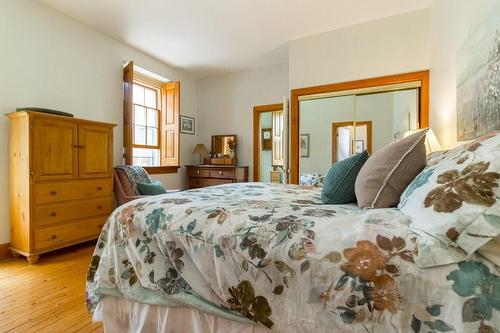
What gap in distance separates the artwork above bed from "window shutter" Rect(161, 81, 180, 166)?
12.0ft

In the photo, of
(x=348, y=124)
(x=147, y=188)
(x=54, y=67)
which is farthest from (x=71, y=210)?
(x=348, y=124)

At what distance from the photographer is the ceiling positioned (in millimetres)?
2713

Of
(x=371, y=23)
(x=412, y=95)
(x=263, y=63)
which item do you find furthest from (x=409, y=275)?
(x=263, y=63)

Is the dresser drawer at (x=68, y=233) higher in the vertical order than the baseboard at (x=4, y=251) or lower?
higher

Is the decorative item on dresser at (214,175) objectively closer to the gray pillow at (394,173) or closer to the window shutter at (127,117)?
the window shutter at (127,117)

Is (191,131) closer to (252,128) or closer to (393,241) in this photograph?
(252,128)

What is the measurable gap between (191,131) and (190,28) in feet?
6.83

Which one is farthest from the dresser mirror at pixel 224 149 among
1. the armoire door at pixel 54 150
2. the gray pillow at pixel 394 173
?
the gray pillow at pixel 394 173

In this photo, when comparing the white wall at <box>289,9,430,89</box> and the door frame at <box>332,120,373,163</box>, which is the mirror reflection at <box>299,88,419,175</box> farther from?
the white wall at <box>289,9,430,89</box>

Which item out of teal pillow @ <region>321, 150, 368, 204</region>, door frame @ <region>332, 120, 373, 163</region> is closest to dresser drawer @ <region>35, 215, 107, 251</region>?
teal pillow @ <region>321, 150, 368, 204</region>

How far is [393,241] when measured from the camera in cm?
74

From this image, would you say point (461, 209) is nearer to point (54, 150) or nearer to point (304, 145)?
point (304, 145)

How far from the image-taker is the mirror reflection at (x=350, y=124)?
3.04 meters

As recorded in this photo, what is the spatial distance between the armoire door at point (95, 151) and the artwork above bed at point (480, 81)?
337 cm
